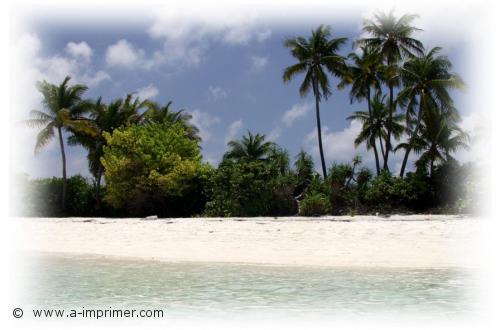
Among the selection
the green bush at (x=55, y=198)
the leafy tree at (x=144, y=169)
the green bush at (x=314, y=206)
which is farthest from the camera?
the green bush at (x=55, y=198)

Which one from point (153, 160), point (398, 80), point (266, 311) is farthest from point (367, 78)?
point (266, 311)

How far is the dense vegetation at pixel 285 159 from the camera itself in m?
26.0

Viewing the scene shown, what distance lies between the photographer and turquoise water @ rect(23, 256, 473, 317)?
7.45 m

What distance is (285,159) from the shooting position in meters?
28.5

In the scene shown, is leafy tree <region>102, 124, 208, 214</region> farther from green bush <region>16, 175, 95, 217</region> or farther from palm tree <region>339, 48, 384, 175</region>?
palm tree <region>339, 48, 384, 175</region>

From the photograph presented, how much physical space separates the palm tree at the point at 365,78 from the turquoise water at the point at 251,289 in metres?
24.3

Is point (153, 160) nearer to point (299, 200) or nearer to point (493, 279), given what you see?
point (299, 200)

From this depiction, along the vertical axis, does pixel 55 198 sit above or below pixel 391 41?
below

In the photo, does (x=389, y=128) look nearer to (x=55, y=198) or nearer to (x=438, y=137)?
(x=438, y=137)

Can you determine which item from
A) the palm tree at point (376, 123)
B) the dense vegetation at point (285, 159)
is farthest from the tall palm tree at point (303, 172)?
the palm tree at point (376, 123)

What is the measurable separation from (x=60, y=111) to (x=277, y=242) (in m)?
21.7

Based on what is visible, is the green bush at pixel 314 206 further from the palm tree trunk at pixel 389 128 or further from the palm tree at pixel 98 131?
the palm tree at pixel 98 131

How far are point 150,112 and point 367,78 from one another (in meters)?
15.3

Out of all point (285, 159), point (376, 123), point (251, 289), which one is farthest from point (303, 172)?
point (251, 289)
